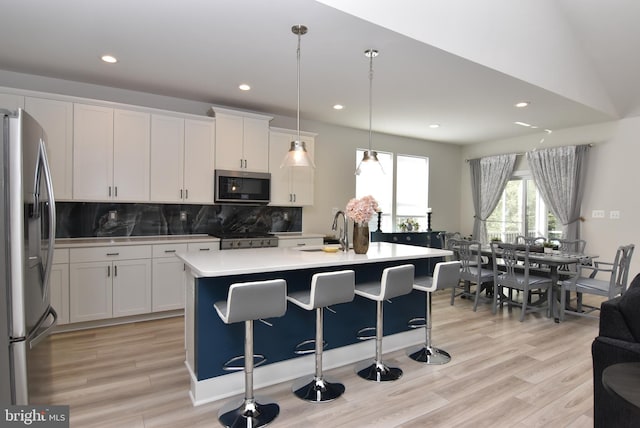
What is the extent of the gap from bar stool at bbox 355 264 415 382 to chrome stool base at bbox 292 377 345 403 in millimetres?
304

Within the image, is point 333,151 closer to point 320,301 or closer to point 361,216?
point 361,216

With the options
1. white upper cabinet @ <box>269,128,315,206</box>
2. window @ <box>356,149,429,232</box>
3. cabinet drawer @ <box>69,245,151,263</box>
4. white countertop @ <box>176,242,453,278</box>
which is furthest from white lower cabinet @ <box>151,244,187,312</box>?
window @ <box>356,149,429,232</box>

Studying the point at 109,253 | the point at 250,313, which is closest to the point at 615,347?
the point at 250,313

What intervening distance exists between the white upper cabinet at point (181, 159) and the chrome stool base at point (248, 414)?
8.87ft

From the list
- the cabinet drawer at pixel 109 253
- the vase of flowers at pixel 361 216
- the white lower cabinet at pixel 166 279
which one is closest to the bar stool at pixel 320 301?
the vase of flowers at pixel 361 216

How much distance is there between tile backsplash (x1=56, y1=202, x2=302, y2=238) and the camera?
13.2 feet

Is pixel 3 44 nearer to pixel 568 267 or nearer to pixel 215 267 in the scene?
pixel 215 267

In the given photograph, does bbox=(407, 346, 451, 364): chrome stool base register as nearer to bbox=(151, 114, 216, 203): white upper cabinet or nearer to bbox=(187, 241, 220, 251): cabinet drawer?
bbox=(187, 241, 220, 251): cabinet drawer

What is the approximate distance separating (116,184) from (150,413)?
2621mm

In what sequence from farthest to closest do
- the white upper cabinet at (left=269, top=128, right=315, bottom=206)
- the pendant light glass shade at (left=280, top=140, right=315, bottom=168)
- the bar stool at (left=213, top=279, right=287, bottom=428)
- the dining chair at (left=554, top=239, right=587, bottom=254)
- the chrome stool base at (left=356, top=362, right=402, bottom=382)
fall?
the dining chair at (left=554, top=239, right=587, bottom=254), the white upper cabinet at (left=269, top=128, right=315, bottom=206), the pendant light glass shade at (left=280, top=140, right=315, bottom=168), the chrome stool base at (left=356, top=362, right=402, bottom=382), the bar stool at (left=213, top=279, right=287, bottom=428)

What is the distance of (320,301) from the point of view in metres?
2.29

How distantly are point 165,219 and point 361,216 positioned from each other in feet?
9.32

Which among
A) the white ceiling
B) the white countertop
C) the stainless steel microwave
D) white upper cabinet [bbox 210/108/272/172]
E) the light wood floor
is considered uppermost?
the white ceiling

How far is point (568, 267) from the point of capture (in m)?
4.73
